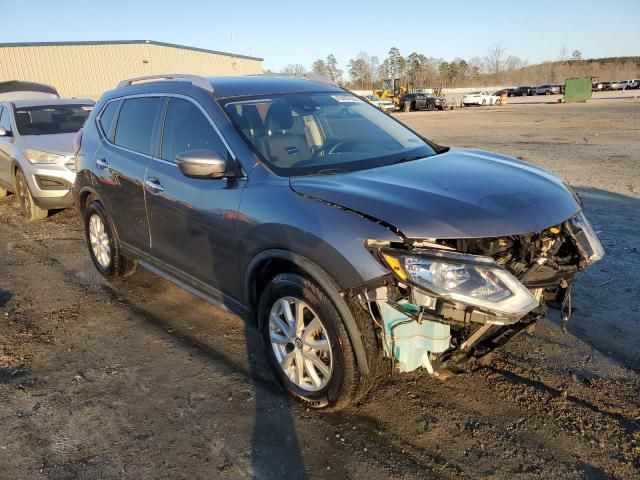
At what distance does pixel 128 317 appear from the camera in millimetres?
4605

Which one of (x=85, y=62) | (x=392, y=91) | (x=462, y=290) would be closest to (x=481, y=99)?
(x=392, y=91)

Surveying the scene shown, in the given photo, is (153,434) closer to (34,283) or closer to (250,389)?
(250,389)

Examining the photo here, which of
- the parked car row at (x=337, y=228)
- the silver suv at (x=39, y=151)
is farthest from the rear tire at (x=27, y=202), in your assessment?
the parked car row at (x=337, y=228)

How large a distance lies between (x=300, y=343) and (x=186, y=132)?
1815 millimetres

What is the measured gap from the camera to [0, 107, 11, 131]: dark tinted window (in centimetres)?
892

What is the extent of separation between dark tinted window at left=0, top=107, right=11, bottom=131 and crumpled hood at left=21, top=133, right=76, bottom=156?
0.85 m

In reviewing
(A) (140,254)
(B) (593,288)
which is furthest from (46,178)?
(B) (593,288)

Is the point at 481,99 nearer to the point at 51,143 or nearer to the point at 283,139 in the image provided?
the point at 51,143

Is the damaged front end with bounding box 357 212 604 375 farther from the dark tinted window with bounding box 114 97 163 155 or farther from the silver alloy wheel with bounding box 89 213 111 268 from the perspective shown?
the silver alloy wheel with bounding box 89 213 111 268

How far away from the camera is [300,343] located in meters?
3.11

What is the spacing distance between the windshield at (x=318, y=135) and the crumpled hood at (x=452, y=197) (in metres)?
0.25

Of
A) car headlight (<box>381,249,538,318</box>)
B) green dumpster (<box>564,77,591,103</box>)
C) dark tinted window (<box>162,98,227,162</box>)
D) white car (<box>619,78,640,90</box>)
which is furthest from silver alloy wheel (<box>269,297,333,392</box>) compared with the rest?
white car (<box>619,78,640,90</box>)

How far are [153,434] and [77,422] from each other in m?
0.51

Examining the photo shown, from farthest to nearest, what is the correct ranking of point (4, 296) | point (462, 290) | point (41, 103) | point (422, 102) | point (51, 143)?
1. point (422, 102)
2. point (41, 103)
3. point (51, 143)
4. point (4, 296)
5. point (462, 290)
